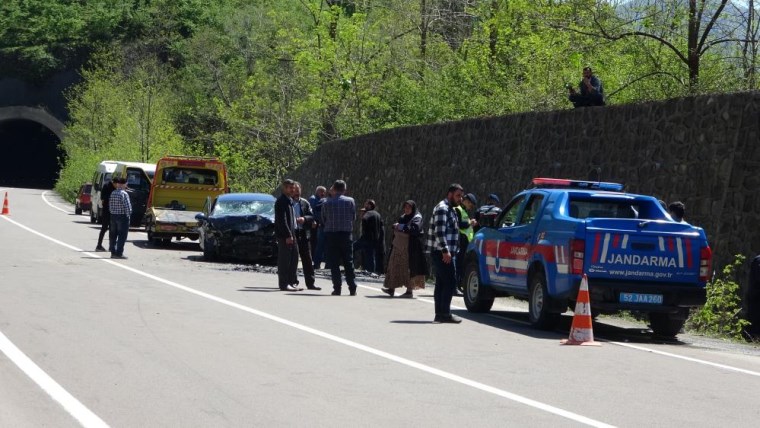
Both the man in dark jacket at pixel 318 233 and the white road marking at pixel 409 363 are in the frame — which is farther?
the man in dark jacket at pixel 318 233

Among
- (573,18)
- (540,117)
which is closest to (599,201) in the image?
(540,117)

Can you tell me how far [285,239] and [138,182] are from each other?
23.4 metres

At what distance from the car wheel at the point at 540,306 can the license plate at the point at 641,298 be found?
92 centimetres

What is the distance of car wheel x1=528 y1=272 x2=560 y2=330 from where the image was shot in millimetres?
15906

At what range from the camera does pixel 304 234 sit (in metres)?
22.6

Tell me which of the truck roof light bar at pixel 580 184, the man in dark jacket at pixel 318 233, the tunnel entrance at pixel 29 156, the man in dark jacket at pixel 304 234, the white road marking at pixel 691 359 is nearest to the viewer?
the white road marking at pixel 691 359

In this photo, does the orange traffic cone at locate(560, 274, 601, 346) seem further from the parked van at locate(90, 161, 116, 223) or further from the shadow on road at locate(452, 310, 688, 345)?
the parked van at locate(90, 161, 116, 223)

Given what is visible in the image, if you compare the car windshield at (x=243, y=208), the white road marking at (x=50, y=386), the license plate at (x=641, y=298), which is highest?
the car windshield at (x=243, y=208)

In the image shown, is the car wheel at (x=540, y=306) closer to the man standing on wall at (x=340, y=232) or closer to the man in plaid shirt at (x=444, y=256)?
the man in plaid shirt at (x=444, y=256)

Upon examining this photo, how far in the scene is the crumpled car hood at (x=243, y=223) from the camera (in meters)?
28.3

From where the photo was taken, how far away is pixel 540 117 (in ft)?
80.8

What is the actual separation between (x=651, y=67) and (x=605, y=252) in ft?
34.7

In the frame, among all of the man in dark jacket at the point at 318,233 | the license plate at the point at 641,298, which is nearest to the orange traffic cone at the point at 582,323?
the license plate at the point at 641,298

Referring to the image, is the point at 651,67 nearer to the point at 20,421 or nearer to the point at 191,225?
the point at 191,225
